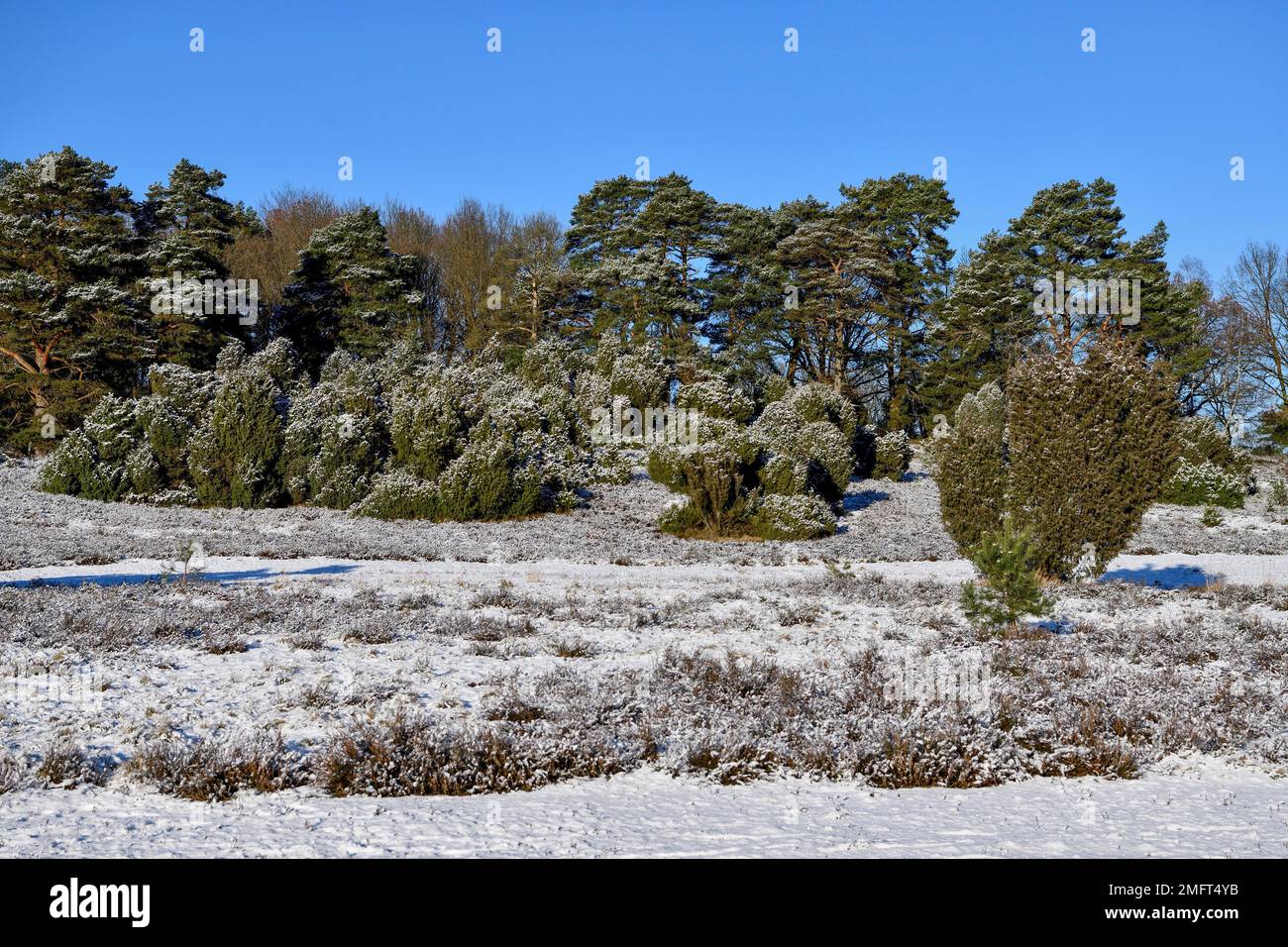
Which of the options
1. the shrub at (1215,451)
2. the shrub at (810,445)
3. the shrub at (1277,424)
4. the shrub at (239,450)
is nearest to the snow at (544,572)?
the shrub at (810,445)

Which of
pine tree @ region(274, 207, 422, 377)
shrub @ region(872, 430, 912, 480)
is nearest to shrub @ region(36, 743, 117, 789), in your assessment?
shrub @ region(872, 430, 912, 480)

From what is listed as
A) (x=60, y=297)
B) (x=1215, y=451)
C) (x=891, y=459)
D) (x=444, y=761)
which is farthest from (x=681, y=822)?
(x=60, y=297)

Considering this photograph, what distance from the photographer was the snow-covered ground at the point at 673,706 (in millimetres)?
3949

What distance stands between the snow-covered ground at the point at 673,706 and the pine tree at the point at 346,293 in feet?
72.3

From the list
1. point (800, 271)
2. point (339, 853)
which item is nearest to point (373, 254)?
point (800, 271)

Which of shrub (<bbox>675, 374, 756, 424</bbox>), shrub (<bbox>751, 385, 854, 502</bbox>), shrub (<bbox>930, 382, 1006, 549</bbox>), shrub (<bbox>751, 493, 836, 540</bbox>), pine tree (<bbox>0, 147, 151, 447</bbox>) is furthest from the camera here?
pine tree (<bbox>0, 147, 151, 447</bbox>)

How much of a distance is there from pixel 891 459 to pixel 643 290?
12.3m

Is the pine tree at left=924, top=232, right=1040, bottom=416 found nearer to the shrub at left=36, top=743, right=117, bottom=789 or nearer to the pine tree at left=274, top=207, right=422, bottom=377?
the pine tree at left=274, top=207, right=422, bottom=377

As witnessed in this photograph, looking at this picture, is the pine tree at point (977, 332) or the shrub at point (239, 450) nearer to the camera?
the shrub at point (239, 450)

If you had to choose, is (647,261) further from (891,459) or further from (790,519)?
(790,519)

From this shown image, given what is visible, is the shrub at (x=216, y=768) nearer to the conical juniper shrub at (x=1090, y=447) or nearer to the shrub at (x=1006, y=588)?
the shrub at (x=1006, y=588)

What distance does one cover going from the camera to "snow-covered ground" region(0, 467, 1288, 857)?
3.95m

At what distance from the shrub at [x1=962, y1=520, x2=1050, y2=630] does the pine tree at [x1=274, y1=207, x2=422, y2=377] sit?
2788 cm

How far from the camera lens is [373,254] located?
3384 centimetres
